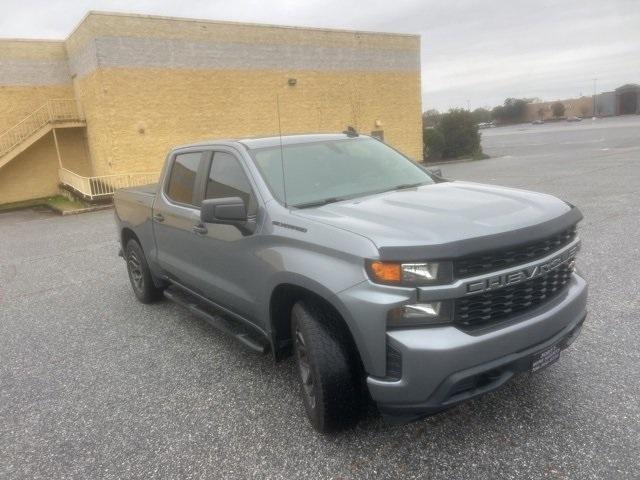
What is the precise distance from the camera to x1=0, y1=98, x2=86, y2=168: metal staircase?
806 inches

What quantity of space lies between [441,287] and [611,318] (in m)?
2.77

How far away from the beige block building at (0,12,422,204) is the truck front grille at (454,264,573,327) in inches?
687

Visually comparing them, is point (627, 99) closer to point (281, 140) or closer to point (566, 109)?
point (566, 109)

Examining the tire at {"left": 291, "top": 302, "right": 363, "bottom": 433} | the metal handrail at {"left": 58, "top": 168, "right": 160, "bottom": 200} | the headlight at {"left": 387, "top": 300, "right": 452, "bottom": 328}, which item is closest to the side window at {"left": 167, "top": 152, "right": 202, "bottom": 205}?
the tire at {"left": 291, "top": 302, "right": 363, "bottom": 433}

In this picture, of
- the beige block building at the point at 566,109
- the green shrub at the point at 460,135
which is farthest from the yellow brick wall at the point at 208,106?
the beige block building at the point at 566,109

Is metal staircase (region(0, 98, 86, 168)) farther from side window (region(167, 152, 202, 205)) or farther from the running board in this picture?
side window (region(167, 152, 202, 205))

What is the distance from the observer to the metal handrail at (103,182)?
17844mm

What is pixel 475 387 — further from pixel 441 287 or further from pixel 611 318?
pixel 611 318

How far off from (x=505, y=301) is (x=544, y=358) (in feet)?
1.44

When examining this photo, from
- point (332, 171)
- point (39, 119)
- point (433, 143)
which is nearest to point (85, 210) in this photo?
point (39, 119)

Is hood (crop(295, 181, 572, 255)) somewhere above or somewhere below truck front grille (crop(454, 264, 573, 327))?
above

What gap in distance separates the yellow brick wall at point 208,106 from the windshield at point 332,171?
491 inches

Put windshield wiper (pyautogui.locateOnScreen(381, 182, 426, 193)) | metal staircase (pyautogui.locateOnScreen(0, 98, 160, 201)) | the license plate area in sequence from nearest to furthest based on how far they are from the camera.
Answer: the license plate area
windshield wiper (pyautogui.locateOnScreen(381, 182, 426, 193))
metal staircase (pyautogui.locateOnScreen(0, 98, 160, 201))

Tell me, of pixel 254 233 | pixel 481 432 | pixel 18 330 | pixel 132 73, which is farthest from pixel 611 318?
pixel 132 73
